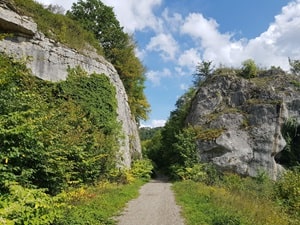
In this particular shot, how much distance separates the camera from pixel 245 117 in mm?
27891

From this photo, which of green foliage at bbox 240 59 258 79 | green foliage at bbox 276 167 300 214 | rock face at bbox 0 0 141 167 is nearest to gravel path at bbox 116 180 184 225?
green foliage at bbox 276 167 300 214

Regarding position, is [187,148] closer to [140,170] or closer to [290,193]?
[140,170]

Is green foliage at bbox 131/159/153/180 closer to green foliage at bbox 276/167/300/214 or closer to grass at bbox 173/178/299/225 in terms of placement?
green foliage at bbox 276/167/300/214

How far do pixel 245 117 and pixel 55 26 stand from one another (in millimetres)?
17532

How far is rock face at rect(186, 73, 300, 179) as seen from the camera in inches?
1019

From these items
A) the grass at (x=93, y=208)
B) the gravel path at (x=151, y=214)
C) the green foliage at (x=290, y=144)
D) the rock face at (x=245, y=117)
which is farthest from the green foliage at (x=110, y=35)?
the gravel path at (x=151, y=214)

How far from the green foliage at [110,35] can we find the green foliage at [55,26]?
6.55m

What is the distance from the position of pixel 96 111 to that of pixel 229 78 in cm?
1640

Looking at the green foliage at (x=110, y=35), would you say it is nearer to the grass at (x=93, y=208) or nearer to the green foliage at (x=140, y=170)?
the green foliage at (x=140, y=170)

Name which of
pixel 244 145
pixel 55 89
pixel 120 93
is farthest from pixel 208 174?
pixel 55 89

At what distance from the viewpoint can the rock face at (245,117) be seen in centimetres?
2588

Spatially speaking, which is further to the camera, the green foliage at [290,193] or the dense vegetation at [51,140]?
the green foliage at [290,193]

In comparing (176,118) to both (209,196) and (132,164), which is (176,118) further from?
(209,196)

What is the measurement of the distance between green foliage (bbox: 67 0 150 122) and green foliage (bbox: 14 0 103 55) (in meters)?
6.55
